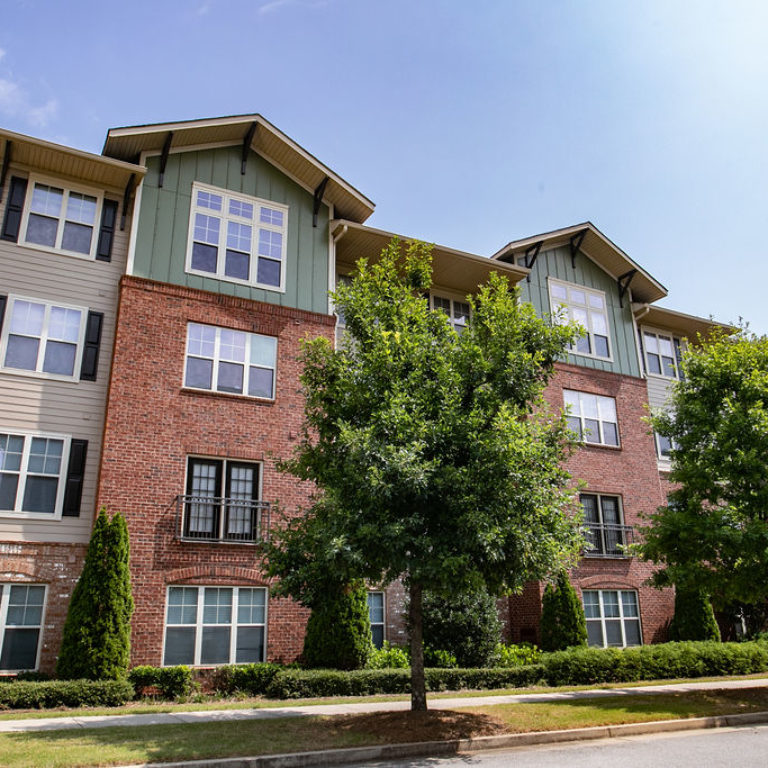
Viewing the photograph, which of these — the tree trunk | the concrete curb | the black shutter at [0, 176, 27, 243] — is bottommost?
the concrete curb

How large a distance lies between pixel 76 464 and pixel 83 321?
3.52 m

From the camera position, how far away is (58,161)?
1741cm

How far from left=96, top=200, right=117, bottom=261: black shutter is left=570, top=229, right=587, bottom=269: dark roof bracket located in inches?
623

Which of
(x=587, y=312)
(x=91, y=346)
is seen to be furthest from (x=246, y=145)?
(x=587, y=312)

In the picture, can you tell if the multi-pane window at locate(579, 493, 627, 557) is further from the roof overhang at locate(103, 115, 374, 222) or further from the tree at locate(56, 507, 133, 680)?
the tree at locate(56, 507, 133, 680)

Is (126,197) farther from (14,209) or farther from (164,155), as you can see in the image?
(14,209)

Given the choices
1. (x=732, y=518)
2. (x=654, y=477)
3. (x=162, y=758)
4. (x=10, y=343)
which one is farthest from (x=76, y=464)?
(x=654, y=477)

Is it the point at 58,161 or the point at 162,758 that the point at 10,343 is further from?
the point at 162,758

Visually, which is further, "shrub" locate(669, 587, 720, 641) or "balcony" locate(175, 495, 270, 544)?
"shrub" locate(669, 587, 720, 641)

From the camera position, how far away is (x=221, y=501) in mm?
16812

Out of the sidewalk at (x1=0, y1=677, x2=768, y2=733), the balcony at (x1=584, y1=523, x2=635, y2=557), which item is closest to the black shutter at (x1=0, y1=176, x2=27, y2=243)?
the sidewalk at (x1=0, y1=677, x2=768, y2=733)

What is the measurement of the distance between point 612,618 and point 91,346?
17006 millimetres

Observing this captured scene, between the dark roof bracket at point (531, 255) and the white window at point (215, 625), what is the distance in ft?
47.4

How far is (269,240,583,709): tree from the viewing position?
10234 millimetres
